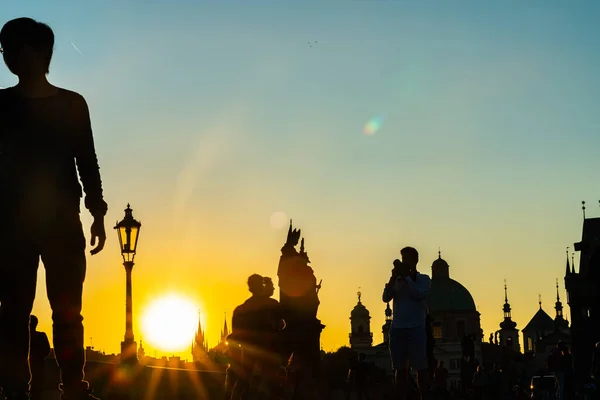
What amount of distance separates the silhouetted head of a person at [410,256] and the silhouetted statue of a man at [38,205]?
19.9ft

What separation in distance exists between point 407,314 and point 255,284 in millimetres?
1602

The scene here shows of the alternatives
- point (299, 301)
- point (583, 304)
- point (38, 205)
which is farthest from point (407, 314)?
point (583, 304)

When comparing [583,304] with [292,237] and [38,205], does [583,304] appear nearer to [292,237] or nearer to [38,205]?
[292,237]

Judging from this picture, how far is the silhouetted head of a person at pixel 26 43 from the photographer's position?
6.76 m

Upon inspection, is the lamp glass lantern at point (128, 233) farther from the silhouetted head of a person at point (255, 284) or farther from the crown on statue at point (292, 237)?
the silhouetted head of a person at point (255, 284)

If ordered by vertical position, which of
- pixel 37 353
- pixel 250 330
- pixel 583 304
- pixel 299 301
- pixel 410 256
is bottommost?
pixel 37 353

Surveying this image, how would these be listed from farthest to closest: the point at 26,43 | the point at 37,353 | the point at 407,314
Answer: the point at 407,314 → the point at 37,353 → the point at 26,43

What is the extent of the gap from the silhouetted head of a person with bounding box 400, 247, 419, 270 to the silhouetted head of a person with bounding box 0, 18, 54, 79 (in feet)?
20.9

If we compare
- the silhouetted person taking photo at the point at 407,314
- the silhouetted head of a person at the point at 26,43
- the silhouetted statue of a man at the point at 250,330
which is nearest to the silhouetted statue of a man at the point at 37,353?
the silhouetted statue of a man at the point at 250,330

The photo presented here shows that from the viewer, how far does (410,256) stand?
12.6m

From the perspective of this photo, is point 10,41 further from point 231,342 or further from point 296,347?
point 296,347

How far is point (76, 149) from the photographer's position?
6.90 m

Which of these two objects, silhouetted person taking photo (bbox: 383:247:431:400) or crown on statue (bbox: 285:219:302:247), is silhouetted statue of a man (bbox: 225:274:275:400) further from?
crown on statue (bbox: 285:219:302:247)

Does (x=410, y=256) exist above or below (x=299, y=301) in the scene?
below
